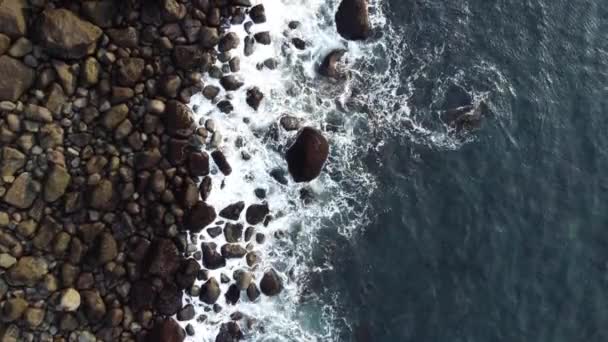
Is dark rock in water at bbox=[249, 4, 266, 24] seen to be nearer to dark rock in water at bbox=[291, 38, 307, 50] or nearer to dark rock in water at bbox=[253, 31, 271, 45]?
dark rock in water at bbox=[253, 31, 271, 45]

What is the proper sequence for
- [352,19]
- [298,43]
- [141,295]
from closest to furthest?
[141,295] → [298,43] → [352,19]

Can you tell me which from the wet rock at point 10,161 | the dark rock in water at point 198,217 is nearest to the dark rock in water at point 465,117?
the dark rock in water at point 198,217

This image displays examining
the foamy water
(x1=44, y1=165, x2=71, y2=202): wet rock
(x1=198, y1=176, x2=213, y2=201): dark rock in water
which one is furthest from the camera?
the foamy water

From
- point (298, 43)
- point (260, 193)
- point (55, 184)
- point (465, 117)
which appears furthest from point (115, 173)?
point (465, 117)

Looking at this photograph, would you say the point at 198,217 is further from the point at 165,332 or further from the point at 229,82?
the point at 229,82

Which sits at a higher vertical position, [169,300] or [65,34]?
[65,34]

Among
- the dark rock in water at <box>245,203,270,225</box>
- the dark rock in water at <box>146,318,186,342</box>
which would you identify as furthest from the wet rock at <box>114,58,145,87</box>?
the dark rock in water at <box>146,318,186,342</box>

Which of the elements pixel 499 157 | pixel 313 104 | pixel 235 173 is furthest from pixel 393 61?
pixel 235 173
